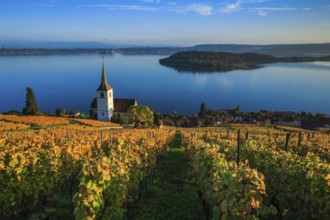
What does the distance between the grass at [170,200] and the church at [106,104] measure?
4870 centimetres

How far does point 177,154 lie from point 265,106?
11037 centimetres

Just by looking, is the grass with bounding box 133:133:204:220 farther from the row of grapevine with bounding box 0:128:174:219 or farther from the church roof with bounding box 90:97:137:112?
the church roof with bounding box 90:97:137:112

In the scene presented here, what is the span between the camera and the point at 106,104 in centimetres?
6378

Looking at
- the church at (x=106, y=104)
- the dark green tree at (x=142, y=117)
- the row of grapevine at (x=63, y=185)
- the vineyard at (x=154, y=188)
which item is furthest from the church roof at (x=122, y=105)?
the row of grapevine at (x=63, y=185)

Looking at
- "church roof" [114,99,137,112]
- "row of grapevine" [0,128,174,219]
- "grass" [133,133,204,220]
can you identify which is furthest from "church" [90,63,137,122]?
"row of grapevine" [0,128,174,219]

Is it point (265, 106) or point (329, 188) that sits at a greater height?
point (329, 188)

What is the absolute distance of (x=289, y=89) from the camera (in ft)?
532

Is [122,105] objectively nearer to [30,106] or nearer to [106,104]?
[106,104]

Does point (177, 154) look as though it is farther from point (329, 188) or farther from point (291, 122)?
point (291, 122)

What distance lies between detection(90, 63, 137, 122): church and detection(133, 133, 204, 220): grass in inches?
1917

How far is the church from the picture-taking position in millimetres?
63594

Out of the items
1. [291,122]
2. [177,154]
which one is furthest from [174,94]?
[177,154]

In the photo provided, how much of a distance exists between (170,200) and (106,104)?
53.9m

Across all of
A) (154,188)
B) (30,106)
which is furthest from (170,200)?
(30,106)
